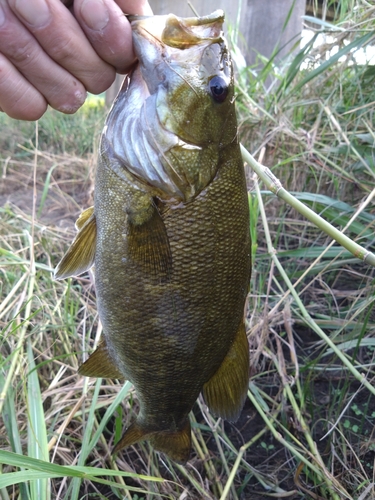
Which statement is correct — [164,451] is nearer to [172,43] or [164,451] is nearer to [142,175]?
[142,175]

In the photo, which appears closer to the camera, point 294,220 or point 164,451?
point 164,451

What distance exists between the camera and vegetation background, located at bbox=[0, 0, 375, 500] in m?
1.73

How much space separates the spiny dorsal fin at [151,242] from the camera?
122 cm

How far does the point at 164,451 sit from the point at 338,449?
0.81 m

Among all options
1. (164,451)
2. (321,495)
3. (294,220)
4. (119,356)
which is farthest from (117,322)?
(294,220)

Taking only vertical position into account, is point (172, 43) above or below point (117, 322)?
above

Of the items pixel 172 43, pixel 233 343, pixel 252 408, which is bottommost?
pixel 252 408

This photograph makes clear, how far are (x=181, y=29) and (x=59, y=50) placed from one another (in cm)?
30

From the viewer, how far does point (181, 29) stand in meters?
1.14

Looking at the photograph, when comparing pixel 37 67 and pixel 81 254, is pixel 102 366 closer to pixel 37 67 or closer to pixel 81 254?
pixel 81 254

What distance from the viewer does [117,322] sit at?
1.32 m

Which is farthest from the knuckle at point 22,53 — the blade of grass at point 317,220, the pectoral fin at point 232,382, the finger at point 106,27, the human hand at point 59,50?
the pectoral fin at point 232,382

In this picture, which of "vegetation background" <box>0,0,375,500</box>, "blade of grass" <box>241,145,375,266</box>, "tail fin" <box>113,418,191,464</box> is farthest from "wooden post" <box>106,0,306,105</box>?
"tail fin" <box>113,418,191,464</box>

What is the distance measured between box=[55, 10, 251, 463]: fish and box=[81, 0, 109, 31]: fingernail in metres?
0.08
